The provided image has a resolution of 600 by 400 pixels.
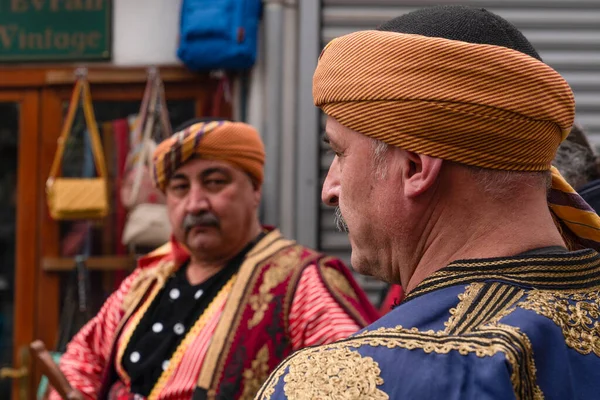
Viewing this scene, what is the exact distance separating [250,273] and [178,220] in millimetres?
392

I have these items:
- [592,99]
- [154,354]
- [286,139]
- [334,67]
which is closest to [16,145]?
[286,139]

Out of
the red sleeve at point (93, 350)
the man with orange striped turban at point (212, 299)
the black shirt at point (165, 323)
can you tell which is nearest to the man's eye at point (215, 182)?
the man with orange striped turban at point (212, 299)

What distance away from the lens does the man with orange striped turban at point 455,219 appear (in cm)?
113

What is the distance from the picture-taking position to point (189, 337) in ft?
9.93

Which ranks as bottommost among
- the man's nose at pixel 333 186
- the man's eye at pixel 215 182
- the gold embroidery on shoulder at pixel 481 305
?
the man's eye at pixel 215 182

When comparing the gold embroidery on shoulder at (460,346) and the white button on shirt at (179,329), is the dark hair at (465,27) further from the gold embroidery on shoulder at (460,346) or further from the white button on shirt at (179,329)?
the white button on shirt at (179,329)

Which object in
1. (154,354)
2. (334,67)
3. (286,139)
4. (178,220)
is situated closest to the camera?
(334,67)

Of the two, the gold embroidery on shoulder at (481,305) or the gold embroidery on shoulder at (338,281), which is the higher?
the gold embroidery on shoulder at (481,305)

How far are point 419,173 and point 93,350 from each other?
2.48 metres

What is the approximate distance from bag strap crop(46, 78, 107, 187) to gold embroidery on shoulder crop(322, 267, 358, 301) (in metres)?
1.83

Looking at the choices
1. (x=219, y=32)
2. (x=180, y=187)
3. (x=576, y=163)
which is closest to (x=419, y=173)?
(x=576, y=163)

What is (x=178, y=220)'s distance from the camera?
3.33 metres

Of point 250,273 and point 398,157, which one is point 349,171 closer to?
point 398,157

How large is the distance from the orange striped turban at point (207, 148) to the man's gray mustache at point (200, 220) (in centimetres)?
21
